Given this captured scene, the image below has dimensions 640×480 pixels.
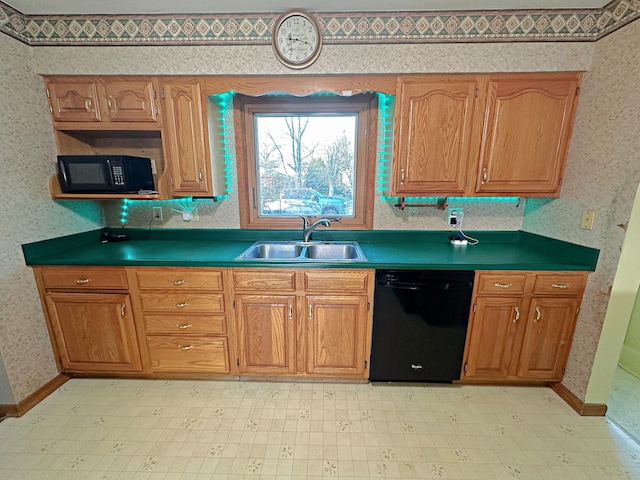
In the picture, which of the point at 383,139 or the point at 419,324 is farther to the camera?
the point at 383,139

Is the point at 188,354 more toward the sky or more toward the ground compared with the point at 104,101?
more toward the ground

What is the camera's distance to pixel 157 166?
2225mm

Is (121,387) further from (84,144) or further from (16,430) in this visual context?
(84,144)

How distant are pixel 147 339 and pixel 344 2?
2.54m

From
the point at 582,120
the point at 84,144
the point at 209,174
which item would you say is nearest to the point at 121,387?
the point at 209,174

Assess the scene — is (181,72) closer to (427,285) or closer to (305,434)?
(427,285)

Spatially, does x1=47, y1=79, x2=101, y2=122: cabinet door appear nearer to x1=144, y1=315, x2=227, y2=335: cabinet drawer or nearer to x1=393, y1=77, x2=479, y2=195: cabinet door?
x1=144, y1=315, x2=227, y2=335: cabinet drawer

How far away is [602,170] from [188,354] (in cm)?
291

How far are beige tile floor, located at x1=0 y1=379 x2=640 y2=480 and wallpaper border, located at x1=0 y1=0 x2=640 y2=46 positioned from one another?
2352 mm

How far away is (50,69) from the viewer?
1786 millimetres

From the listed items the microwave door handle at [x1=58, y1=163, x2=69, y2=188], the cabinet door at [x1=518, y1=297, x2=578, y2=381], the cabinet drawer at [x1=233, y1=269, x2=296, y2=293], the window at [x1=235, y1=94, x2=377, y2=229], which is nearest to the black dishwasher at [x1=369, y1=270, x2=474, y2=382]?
Answer: the cabinet door at [x1=518, y1=297, x2=578, y2=381]

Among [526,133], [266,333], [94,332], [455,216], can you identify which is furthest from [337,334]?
[526,133]

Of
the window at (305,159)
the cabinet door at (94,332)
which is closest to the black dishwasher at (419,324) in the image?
the window at (305,159)

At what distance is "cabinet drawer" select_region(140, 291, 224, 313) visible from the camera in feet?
6.01
